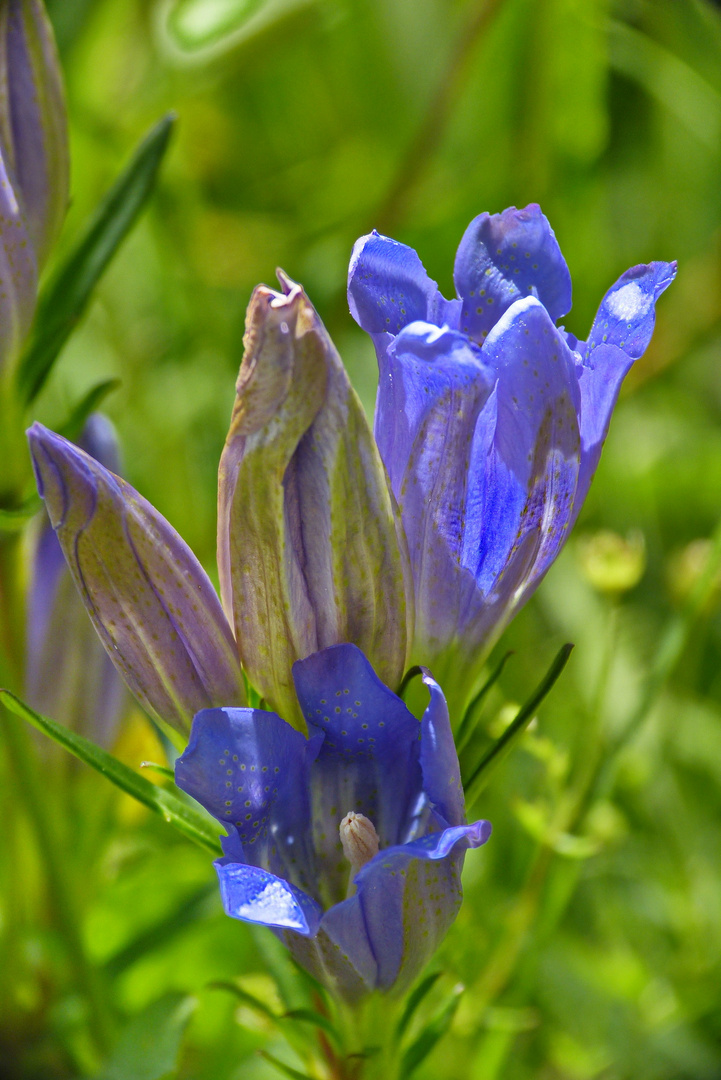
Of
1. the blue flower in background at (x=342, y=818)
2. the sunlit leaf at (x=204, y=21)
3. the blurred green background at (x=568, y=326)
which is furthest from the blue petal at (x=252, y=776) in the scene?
the sunlit leaf at (x=204, y=21)

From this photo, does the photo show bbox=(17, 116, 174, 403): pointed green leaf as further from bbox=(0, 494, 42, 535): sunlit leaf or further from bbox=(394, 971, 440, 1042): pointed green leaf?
bbox=(394, 971, 440, 1042): pointed green leaf

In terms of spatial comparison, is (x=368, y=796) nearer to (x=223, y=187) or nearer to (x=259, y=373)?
(x=259, y=373)

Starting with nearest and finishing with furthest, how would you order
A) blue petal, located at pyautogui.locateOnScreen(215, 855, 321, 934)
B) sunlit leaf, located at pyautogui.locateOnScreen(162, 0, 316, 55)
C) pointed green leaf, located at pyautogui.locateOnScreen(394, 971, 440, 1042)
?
blue petal, located at pyautogui.locateOnScreen(215, 855, 321, 934)
pointed green leaf, located at pyautogui.locateOnScreen(394, 971, 440, 1042)
sunlit leaf, located at pyautogui.locateOnScreen(162, 0, 316, 55)

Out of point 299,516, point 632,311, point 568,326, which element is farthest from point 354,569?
point 568,326

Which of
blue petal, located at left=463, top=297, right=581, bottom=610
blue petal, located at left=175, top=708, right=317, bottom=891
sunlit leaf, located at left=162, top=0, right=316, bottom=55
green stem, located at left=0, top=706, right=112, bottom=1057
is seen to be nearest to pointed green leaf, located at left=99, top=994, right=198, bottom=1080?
green stem, located at left=0, top=706, right=112, bottom=1057

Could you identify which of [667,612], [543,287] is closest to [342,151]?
[667,612]

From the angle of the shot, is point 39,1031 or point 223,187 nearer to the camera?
point 39,1031

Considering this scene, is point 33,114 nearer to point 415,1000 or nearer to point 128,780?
point 128,780
